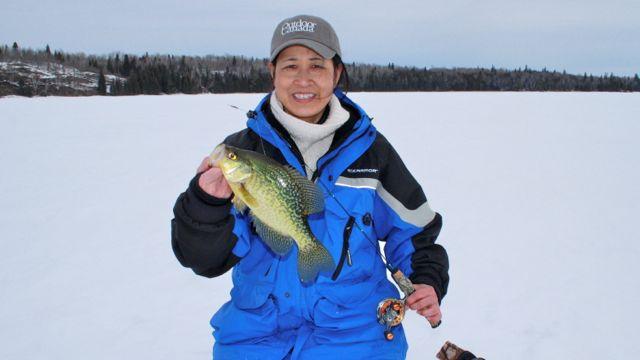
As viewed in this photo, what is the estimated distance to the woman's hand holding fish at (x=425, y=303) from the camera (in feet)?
7.90

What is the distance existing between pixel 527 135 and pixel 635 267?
8.29 metres

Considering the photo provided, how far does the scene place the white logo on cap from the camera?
2.46m

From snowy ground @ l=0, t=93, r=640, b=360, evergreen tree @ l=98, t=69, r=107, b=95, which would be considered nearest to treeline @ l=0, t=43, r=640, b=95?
evergreen tree @ l=98, t=69, r=107, b=95

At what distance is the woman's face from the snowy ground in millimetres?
2143

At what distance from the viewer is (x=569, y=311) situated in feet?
14.0

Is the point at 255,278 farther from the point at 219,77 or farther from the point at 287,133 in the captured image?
the point at 219,77

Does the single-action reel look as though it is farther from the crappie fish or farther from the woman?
the crappie fish

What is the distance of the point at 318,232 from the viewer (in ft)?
7.82

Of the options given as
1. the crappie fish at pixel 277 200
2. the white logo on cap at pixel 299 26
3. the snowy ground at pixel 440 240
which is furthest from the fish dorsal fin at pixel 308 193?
the snowy ground at pixel 440 240

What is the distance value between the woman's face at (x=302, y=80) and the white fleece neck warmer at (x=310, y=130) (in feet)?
0.24

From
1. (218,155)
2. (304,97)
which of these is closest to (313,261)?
(218,155)

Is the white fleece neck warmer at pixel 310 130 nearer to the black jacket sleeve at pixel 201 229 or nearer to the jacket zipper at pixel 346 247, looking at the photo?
the jacket zipper at pixel 346 247

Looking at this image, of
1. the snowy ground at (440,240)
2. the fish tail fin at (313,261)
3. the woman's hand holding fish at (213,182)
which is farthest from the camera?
the snowy ground at (440,240)

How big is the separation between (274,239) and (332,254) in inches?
13.3
